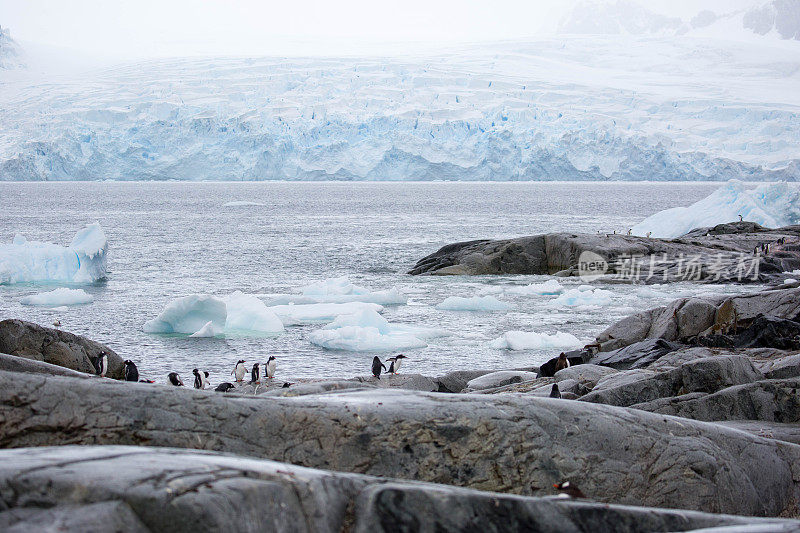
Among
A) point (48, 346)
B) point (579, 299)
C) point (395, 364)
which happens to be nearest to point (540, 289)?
point (579, 299)

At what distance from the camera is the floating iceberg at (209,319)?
1898cm

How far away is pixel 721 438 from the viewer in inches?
229

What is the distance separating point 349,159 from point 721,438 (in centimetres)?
7975

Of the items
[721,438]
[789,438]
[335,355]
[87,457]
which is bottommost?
[335,355]

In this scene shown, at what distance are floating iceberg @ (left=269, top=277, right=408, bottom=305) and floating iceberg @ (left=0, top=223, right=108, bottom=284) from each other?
A: 26.9 ft

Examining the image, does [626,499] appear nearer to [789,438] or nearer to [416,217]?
[789,438]

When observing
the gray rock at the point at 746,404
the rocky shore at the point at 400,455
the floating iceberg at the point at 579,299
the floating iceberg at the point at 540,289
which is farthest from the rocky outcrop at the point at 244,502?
the floating iceberg at the point at 540,289

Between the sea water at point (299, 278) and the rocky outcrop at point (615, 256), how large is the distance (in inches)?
50.2

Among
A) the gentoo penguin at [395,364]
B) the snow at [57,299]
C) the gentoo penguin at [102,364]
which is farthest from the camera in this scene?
the snow at [57,299]

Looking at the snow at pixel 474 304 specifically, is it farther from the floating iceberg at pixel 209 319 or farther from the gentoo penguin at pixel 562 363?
the gentoo penguin at pixel 562 363

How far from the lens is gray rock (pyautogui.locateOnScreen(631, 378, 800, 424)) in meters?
7.53

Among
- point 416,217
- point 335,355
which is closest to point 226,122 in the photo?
point 416,217

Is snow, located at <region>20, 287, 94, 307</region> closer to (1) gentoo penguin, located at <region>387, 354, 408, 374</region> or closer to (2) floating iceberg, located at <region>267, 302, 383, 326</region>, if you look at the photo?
(2) floating iceberg, located at <region>267, 302, 383, 326</region>

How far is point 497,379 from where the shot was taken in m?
12.4
